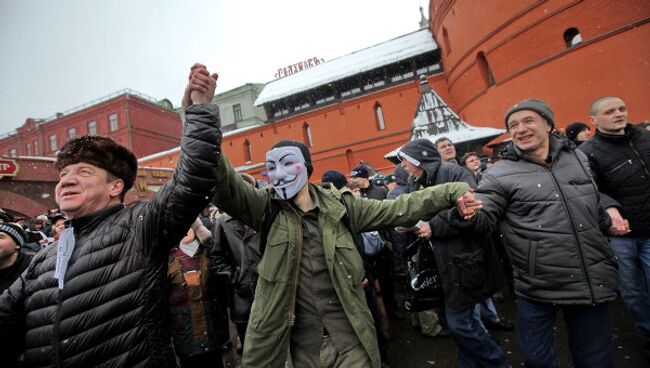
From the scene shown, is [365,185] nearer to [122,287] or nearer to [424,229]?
[424,229]

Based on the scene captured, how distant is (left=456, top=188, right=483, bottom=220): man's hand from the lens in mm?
2068

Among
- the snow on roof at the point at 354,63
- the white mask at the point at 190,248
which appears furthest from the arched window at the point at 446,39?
the white mask at the point at 190,248

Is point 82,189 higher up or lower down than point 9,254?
higher up

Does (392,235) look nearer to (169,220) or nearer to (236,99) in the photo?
(169,220)

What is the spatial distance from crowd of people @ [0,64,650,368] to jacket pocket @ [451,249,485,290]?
0.04 feet

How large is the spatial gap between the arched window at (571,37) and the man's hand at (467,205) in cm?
1765

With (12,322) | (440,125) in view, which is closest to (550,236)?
(12,322)

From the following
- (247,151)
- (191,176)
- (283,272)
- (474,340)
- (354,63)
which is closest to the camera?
(191,176)

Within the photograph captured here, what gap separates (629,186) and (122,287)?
4246 mm

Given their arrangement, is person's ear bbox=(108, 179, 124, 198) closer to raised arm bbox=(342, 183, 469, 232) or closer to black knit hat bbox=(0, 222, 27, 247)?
raised arm bbox=(342, 183, 469, 232)

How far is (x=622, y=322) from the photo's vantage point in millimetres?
3654

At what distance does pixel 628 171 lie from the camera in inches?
115

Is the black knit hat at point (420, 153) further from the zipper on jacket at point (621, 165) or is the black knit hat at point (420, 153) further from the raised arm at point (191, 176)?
the raised arm at point (191, 176)

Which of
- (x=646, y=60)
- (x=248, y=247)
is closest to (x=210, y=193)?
(x=248, y=247)
